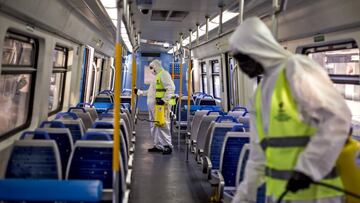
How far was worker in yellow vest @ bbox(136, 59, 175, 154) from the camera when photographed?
798 centimetres

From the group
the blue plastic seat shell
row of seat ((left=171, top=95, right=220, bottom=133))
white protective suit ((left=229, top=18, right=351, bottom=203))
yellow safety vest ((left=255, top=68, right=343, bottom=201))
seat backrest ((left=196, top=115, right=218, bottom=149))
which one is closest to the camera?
white protective suit ((left=229, top=18, right=351, bottom=203))

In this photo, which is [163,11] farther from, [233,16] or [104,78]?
[104,78]

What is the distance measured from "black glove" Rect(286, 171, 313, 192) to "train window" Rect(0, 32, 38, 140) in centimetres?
303

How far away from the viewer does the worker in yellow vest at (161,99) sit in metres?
7.98

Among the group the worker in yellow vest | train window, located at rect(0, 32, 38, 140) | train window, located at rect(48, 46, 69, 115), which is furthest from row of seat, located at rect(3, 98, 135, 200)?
the worker in yellow vest

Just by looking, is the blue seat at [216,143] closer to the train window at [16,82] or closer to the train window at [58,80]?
the train window at [16,82]

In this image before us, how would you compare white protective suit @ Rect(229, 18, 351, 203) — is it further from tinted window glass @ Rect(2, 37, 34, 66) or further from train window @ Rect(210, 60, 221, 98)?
train window @ Rect(210, 60, 221, 98)

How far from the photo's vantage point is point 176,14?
7.58m

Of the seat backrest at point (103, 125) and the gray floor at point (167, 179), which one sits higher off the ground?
the seat backrest at point (103, 125)

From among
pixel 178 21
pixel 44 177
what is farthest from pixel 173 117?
pixel 44 177

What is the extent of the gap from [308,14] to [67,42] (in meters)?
4.02

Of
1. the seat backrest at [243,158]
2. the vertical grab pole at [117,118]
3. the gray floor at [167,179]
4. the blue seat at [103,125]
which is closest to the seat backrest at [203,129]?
the gray floor at [167,179]

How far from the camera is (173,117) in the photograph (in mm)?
10195

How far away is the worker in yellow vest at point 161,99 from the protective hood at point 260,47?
19.0 feet
